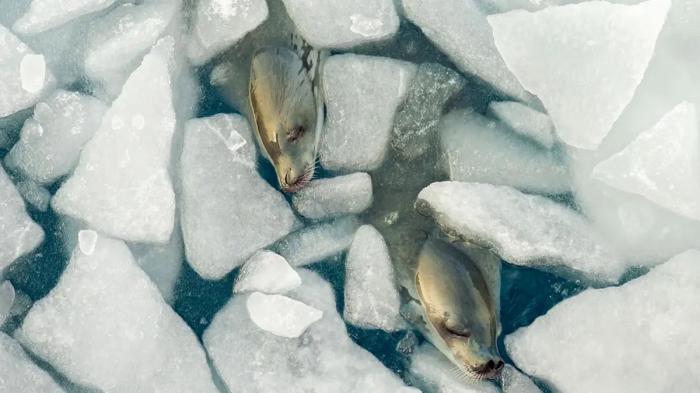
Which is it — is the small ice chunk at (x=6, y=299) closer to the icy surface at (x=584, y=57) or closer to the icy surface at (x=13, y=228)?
the icy surface at (x=13, y=228)

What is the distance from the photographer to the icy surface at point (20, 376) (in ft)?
5.01

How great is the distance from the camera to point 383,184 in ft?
5.21

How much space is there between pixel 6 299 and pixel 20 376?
134 millimetres

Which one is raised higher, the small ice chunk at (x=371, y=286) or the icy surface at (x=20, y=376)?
the small ice chunk at (x=371, y=286)

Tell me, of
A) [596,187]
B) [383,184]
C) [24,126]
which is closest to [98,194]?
[24,126]

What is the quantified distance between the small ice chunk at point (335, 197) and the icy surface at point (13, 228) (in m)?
0.46

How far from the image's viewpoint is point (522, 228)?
58.6 inches

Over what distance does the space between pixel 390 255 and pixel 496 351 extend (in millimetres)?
248

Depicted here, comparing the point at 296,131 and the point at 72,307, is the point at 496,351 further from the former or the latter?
the point at 72,307

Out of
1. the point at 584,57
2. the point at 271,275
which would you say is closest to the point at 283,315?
the point at 271,275

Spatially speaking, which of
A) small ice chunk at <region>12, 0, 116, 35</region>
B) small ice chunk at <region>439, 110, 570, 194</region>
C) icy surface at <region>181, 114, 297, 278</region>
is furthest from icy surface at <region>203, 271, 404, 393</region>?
small ice chunk at <region>12, 0, 116, 35</region>

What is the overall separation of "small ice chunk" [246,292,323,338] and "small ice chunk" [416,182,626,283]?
274mm

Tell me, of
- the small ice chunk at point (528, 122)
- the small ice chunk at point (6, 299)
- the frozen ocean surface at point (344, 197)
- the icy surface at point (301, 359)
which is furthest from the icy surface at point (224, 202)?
the small ice chunk at point (528, 122)

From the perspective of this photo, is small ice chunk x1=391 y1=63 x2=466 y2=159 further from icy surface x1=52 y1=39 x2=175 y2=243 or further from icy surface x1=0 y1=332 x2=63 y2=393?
icy surface x1=0 y1=332 x2=63 y2=393
